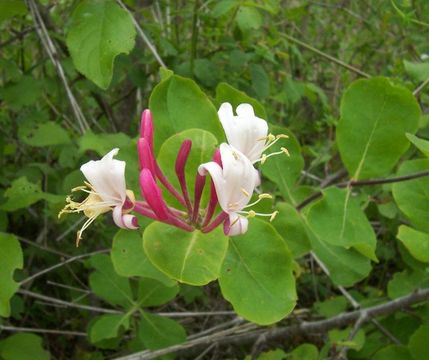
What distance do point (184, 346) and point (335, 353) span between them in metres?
0.39

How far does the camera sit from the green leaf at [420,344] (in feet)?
4.37

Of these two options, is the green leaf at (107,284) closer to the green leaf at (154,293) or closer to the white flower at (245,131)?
the green leaf at (154,293)

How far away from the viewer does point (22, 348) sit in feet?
5.20

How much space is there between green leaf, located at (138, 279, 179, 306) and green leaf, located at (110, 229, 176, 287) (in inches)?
17.8

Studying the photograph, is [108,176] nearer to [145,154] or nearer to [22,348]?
[145,154]

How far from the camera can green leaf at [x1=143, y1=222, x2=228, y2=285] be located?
86 cm

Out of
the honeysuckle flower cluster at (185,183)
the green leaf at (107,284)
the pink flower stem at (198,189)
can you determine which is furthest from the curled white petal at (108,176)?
the green leaf at (107,284)

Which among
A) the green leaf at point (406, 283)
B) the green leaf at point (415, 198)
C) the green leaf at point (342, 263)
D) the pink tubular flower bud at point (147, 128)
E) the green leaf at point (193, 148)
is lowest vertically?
the green leaf at point (406, 283)

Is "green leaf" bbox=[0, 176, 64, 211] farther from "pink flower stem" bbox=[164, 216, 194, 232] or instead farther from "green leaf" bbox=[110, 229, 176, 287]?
"pink flower stem" bbox=[164, 216, 194, 232]

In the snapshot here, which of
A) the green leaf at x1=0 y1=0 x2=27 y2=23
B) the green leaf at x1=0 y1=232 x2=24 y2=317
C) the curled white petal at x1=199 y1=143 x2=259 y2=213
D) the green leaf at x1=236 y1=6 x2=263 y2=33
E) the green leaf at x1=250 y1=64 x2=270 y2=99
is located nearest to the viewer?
the curled white petal at x1=199 y1=143 x2=259 y2=213

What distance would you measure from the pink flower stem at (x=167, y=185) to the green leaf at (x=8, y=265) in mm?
417

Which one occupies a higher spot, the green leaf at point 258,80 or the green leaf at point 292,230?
the green leaf at point 292,230

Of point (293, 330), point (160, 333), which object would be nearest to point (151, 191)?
point (160, 333)

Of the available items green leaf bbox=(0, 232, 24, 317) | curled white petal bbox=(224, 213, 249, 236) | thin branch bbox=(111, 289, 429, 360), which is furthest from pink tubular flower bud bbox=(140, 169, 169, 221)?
thin branch bbox=(111, 289, 429, 360)
